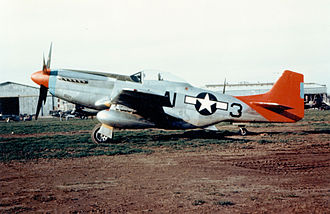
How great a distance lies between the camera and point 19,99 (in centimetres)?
4794

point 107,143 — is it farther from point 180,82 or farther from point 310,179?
point 310,179

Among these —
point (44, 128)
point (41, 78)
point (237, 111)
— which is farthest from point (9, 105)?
point (237, 111)

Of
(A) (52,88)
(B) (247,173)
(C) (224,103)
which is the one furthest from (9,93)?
(B) (247,173)

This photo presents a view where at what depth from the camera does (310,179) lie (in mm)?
5102

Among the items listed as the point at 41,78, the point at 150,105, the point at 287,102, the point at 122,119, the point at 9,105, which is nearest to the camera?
the point at 122,119

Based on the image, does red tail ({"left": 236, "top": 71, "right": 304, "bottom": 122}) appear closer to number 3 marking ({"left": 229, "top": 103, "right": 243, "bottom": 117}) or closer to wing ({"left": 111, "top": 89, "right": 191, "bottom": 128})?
number 3 marking ({"left": 229, "top": 103, "right": 243, "bottom": 117})

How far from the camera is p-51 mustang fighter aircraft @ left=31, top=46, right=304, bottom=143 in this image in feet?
32.5

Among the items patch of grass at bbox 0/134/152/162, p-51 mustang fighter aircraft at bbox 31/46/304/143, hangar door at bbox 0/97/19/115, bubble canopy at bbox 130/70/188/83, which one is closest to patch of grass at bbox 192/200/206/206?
patch of grass at bbox 0/134/152/162

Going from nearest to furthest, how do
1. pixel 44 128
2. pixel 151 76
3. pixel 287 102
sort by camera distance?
pixel 151 76, pixel 287 102, pixel 44 128

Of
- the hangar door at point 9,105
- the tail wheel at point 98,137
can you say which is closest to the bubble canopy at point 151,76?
the tail wheel at point 98,137

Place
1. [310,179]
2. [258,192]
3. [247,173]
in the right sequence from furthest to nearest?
[247,173]
[310,179]
[258,192]

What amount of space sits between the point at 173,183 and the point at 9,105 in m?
51.2

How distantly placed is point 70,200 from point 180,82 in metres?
7.20

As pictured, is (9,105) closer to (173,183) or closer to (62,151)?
(62,151)
